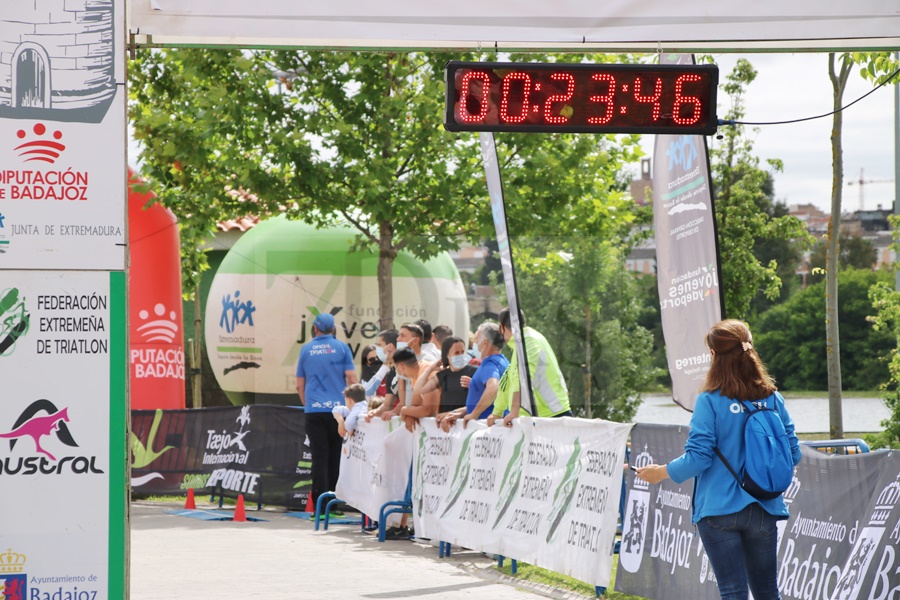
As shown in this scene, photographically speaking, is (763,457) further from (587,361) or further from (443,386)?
(587,361)

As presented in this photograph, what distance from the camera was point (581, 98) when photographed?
8188 millimetres

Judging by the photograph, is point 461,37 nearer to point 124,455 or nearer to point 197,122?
point 124,455

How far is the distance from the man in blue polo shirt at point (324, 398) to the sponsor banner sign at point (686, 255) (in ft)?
14.4

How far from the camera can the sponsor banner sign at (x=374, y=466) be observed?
42.2ft

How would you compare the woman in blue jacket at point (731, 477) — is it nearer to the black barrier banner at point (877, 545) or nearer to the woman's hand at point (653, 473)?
the woman's hand at point (653, 473)

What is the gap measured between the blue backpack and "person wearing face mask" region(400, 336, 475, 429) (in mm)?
6230

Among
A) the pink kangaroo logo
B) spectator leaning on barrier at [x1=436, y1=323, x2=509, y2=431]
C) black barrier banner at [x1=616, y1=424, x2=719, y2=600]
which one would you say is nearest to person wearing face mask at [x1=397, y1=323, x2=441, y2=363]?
spectator leaning on barrier at [x1=436, y1=323, x2=509, y2=431]

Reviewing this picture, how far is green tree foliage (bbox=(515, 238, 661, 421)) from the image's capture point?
1466cm

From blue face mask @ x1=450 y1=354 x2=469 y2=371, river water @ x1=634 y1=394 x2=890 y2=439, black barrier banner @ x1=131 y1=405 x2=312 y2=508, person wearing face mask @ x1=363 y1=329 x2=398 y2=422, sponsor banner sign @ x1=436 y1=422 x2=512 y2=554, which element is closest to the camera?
sponsor banner sign @ x1=436 y1=422 x2=512 y2=554

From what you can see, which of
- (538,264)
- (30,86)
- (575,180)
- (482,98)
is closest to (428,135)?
(575,180)

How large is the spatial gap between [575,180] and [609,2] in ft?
46.6

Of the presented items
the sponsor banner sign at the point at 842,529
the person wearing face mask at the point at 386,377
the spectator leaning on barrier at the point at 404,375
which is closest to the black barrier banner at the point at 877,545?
the sponsor banner sign at the point at 842,529

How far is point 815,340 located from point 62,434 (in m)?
55.6

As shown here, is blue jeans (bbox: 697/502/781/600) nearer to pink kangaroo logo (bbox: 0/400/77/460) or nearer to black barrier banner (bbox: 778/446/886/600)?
black barrier banner (bbox: 778/446/886/600)
